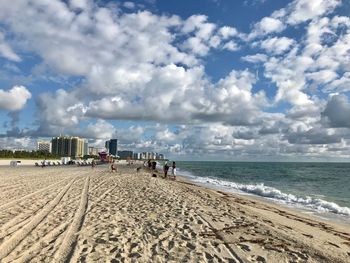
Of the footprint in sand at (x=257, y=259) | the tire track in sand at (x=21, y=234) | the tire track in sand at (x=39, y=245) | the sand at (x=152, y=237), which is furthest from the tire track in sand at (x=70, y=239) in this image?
the footprint in sand at (x=257, y=259)

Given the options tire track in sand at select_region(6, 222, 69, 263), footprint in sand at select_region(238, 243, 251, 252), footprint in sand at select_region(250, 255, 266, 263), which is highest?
tire track in sand at select_region(6, 222, 69, 263)

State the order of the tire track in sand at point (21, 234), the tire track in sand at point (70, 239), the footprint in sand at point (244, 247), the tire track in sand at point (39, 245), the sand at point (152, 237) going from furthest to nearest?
the footprint in sand at point (244, 247), the tire track in sand at point (21, 234), the sand at point (152, 237), the tire track in sand at point (70, 239), the tire track in sand at point (39, 245)

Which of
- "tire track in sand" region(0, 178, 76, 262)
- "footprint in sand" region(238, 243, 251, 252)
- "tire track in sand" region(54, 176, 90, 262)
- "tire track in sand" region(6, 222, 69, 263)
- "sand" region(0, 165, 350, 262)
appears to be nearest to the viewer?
"tire track in sand" region(6, 222, 69, 263)

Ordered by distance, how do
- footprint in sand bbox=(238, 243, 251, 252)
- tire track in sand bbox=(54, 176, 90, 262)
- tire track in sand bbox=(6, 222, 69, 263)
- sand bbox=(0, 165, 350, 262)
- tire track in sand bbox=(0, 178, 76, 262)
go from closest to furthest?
tire track in sand bbox=(6, 222, 69, 263)
tire track in sand bbox=(54, 176, 90, 262)
sand bbox=(0, 165, 350, 262)
tire track in sand bbox=(0, 178, 76, 262)
footprint in sand bbox=(238, 243, 251, 252)

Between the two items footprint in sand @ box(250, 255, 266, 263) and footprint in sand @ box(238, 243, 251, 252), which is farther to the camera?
footprint in sand @ box(238, 243, 251, 252)

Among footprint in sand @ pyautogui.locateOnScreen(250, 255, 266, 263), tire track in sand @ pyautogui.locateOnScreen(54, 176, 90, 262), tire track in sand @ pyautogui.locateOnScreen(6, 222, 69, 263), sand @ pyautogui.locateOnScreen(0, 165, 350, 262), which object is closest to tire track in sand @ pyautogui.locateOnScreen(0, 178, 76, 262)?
sand @ pyautogui.locateOnScreen(0, 165, 350, 262)

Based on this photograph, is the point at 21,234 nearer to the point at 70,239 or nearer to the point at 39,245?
the point at 39,245

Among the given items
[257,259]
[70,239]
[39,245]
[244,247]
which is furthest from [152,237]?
[257,259]

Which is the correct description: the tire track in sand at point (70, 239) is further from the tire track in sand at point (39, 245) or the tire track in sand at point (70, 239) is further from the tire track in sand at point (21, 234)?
the tire track in sand at point (21, 234)

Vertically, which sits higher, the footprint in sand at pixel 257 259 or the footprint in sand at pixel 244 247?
the footprint in sand at pixel 244 247

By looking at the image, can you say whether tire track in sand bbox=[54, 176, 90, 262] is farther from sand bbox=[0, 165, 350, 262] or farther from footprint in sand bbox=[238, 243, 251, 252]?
footprint in sand bbox=[238, 243, 251, 252]

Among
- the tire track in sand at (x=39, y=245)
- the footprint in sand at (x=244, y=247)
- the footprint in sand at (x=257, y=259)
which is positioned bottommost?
the footprint in sand at (x=257, y=259)

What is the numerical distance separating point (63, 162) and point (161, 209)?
92.2m

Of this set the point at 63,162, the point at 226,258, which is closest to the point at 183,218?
the point at 226,258
